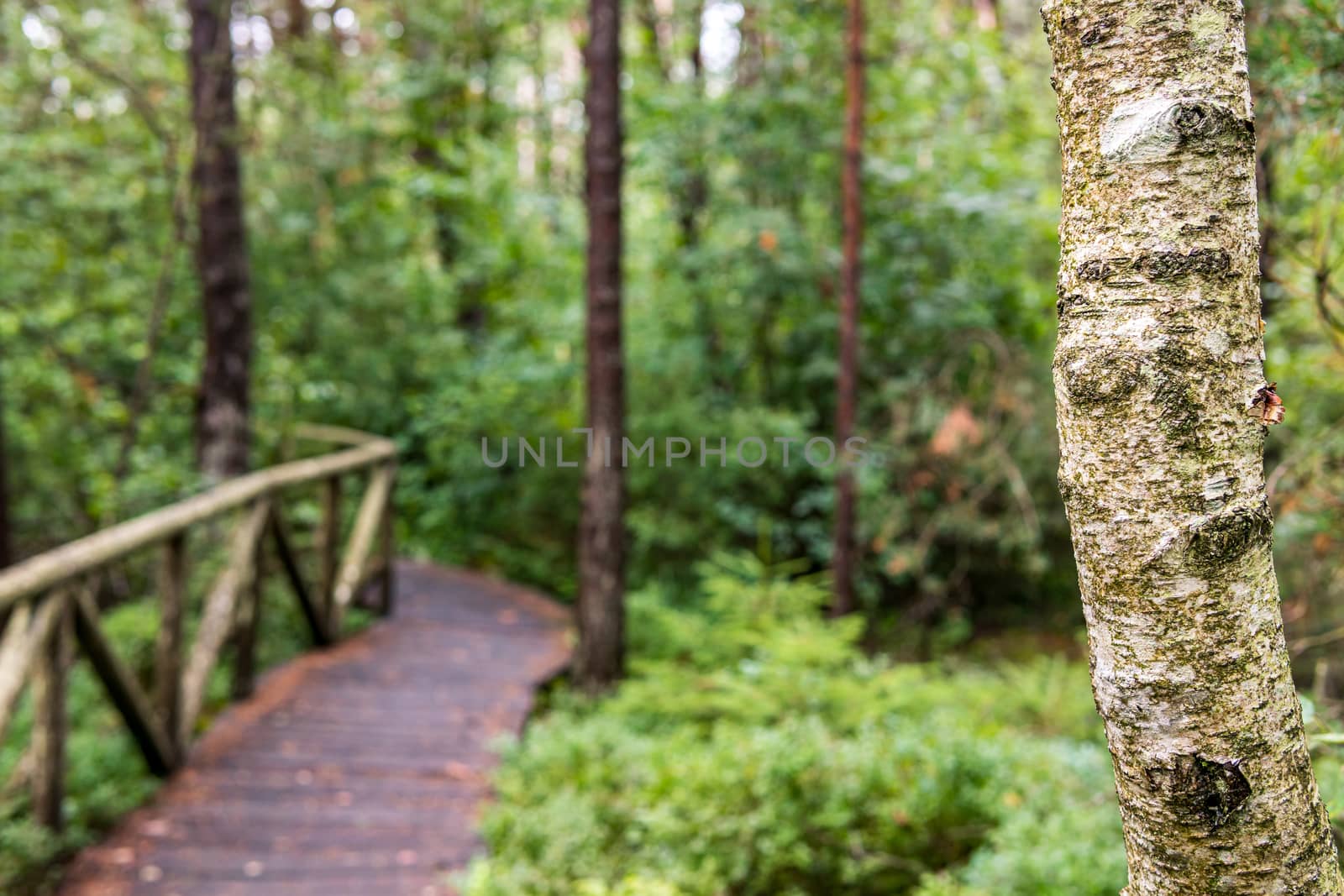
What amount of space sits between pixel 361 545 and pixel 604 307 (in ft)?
9.09

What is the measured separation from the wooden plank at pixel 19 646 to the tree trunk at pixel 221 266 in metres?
3.96

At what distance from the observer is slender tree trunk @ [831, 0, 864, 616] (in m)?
6.78

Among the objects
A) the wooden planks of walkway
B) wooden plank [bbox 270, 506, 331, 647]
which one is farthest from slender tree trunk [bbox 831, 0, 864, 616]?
wooden plank [bbox 270, 506, 331, 647]

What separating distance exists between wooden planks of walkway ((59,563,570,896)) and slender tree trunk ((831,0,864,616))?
2.26m

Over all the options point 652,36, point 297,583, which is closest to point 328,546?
point 297,583

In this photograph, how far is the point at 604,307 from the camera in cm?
577

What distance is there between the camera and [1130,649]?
109 centimetres

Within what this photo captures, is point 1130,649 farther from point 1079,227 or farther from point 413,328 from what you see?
point 413,328

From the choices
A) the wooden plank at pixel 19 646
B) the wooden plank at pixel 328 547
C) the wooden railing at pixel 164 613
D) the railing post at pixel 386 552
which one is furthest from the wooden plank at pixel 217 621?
the railing post at pixel 386 552

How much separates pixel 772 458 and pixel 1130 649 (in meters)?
7.22

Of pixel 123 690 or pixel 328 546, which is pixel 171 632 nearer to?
pixel 123 690

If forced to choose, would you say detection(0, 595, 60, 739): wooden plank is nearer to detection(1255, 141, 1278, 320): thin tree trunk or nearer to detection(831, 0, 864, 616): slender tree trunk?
detection(1255, 141, 1278, 320): thin tree trunk

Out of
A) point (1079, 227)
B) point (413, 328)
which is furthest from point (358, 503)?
point (1079, 227)

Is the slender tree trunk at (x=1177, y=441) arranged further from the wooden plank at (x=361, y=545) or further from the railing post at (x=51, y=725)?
the wooden plank at (x=361, y=545)
